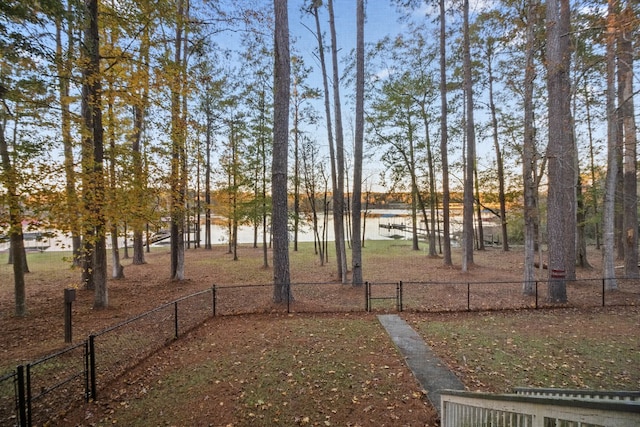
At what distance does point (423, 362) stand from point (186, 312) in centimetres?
587

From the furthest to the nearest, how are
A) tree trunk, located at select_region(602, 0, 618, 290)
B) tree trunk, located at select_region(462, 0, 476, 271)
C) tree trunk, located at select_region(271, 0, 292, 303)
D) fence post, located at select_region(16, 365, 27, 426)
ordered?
tree trunk, located at select_region(462, 0, 476, 271), tree trunk, located at select_region(602, 0, 618, 290), tree trunk, located at select_region(271, 0, 292, 303), fence post, located at select_region(16, 365, 27, 426)

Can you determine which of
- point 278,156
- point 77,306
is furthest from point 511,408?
point 77,306

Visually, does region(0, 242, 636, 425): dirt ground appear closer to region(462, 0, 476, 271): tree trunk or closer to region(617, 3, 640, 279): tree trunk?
region(462, 0, 476, 271): tree trunk

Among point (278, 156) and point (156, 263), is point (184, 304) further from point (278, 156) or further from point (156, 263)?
point (156, 263)

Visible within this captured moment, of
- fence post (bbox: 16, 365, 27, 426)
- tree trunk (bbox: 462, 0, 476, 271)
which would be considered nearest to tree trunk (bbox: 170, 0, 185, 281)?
fence post (bbox: 16, 365, 27, 426)

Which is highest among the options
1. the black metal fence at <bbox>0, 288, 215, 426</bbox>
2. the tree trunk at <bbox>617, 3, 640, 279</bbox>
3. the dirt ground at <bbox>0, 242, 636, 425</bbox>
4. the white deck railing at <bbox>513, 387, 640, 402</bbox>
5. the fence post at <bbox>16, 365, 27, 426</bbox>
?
the tree trunk at <bbox>617, 3, 640, 279</bbox>

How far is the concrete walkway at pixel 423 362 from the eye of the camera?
4082 millimetres

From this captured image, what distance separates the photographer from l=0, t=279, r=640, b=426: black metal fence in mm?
3861

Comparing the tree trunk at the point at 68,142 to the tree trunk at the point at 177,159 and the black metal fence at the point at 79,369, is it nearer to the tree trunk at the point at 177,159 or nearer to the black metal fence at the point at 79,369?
the black metal fence at the point at 79,369

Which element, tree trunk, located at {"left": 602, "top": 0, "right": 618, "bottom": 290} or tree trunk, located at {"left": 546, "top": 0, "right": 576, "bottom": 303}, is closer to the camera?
tree trunk, located at {"left": 546, "top": 0, "right": 576, "bottom": 303}

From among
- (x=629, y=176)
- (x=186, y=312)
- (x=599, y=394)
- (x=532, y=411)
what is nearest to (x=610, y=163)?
(x=629, y=176)

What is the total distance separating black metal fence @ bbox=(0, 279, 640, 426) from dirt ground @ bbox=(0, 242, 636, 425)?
910 mm

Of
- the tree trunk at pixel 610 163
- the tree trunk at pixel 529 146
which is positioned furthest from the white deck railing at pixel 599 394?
the tree trunk at pixel 610 163

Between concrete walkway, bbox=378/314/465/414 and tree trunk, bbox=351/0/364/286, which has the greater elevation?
tree trunk, bbox=351/0/364/286
